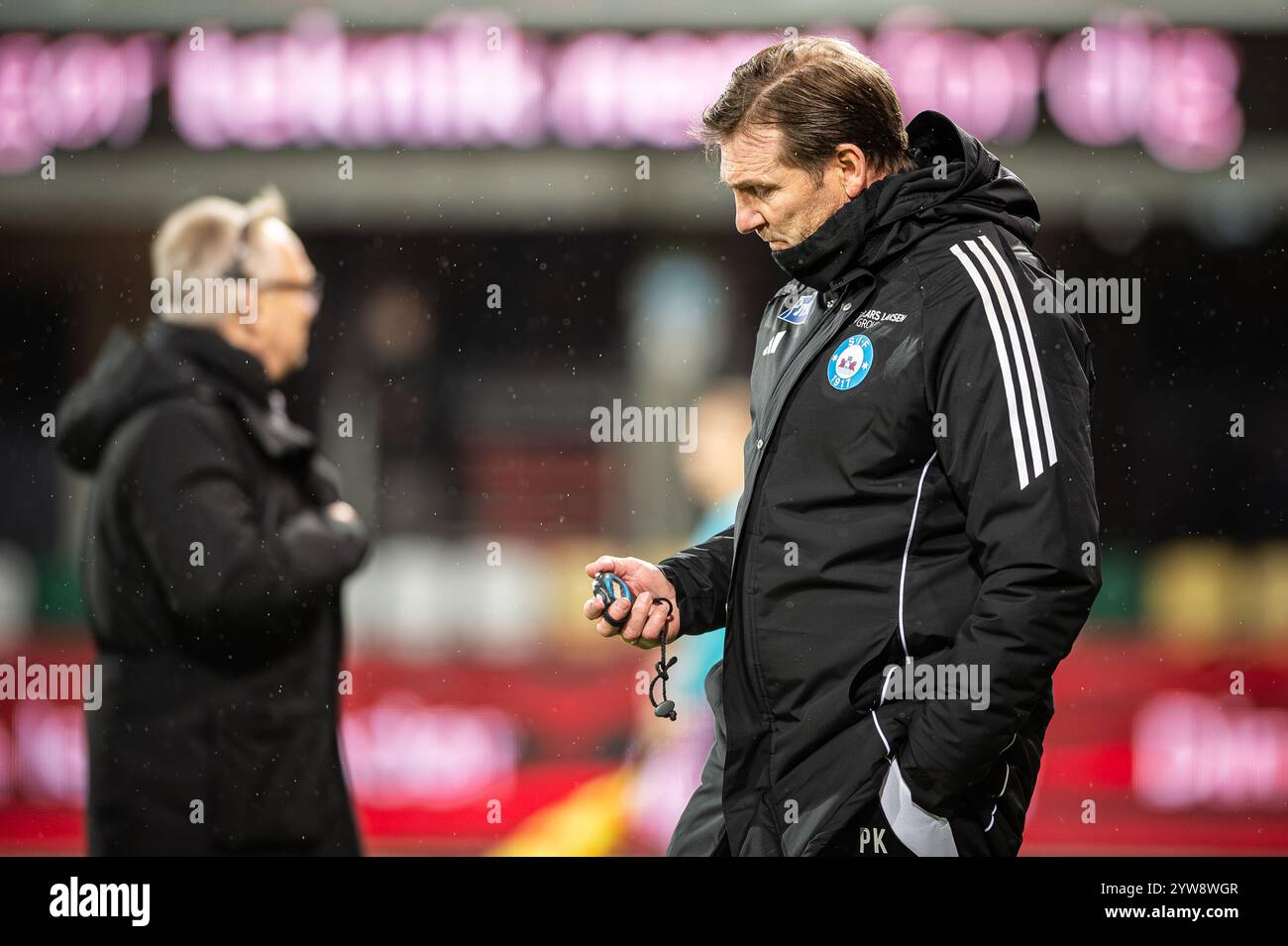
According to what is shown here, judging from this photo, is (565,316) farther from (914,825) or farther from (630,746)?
(914,825)

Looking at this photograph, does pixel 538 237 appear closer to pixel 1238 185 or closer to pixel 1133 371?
pixel 1133 371

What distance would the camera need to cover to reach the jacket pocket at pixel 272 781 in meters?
2.68

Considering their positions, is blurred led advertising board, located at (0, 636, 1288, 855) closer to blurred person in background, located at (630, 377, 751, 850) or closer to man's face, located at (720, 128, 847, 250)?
blurred person in background, located at (630, 377, 751, 850)

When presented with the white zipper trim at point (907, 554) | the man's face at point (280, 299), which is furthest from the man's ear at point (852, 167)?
the man's face at point (280, 299)

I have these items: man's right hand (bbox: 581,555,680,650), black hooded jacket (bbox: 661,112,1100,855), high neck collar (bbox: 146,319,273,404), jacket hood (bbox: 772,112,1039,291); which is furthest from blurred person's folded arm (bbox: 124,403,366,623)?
jacket hood (bbox: 772,112,1039,291)

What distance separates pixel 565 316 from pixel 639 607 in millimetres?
3377

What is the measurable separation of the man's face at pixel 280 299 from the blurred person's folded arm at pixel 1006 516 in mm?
1876

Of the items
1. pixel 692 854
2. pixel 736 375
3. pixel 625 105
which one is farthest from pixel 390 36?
pixel 692 854

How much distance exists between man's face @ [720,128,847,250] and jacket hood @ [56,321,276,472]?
4.81ft

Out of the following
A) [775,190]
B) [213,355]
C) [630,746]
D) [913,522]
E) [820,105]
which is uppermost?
[820,105]

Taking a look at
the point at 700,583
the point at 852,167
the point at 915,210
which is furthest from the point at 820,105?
the point at 700,583

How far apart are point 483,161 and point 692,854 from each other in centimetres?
361

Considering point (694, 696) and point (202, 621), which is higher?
point (202, 621)

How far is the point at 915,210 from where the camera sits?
1.66 m
